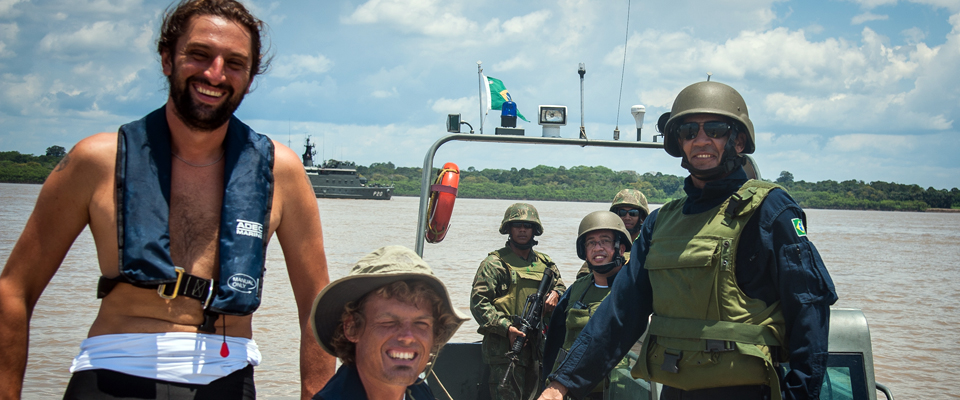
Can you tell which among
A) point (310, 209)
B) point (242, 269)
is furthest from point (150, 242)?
point (310, 209)

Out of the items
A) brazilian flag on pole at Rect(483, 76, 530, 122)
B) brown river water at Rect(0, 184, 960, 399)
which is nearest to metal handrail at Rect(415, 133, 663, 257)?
brazilian flag on pole at Rect(483, 76, 530, 122)

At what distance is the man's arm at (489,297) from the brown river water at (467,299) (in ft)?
12.2

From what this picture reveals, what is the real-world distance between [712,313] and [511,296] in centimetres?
289

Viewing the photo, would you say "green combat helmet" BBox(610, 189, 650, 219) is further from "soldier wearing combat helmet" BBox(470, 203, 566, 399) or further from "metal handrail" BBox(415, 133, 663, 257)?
"metal handrail" BBox(415, 133, 663, 257)

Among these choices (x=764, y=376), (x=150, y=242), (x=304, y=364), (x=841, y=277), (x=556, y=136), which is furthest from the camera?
(x=841, y=277)

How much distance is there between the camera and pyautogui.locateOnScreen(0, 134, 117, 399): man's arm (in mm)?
1612

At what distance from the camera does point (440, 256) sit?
67.7 ft

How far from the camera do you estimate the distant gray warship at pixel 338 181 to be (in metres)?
53.7

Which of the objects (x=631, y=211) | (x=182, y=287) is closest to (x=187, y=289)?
(x=182, y=287)

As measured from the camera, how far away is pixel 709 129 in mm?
2430

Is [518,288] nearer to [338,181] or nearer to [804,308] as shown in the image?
[804,308]

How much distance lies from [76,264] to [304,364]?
18678 mm

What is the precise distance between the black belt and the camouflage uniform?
3114 mm

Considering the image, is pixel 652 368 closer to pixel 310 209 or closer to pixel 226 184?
pixel 310 209
